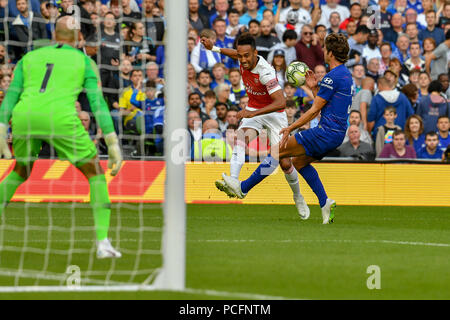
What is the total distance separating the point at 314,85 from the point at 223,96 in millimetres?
5248

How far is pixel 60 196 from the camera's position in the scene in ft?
50.7

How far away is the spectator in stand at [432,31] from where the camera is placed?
64.2ft

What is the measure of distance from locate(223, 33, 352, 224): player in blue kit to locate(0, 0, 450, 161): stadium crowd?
195 centimetres

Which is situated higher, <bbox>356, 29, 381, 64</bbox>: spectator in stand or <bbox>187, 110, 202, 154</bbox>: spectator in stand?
<bbox>356, 29, 381, 64</bbox>: spectator in stand

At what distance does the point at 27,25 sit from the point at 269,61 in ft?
15.9

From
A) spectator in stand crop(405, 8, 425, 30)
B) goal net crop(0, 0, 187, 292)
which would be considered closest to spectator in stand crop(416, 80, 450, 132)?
spectator in stand crop(405, 8, 425, 30)

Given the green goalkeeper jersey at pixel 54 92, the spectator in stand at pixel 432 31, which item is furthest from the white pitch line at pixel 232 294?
the spectator in stand at pixel 432 31

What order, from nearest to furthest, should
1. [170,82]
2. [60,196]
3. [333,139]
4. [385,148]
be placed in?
[170,82], [333,139], [60,196], [385,148]

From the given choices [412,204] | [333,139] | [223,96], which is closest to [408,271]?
[333,139]

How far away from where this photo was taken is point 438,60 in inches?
749

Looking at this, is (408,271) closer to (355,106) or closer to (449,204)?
(449,204)

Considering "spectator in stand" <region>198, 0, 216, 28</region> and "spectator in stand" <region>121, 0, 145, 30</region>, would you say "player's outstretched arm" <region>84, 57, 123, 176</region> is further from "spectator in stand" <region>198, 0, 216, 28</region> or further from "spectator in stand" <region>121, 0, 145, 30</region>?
"spectator in stand" <region>198, 0, 216, 28</region>

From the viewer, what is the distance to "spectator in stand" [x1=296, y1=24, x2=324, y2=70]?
717 inches

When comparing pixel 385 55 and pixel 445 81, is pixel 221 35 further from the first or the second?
pixel 445 81
